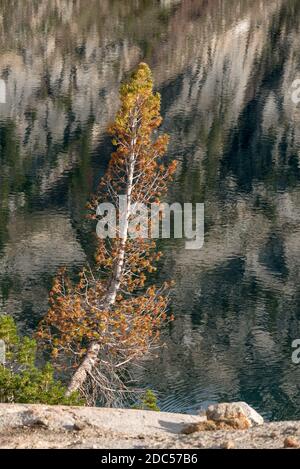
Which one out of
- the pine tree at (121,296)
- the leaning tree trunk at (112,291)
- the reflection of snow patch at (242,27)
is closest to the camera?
the pine tree at (121,296)

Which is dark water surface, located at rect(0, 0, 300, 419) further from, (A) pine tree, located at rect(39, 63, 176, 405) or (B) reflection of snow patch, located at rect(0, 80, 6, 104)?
(A) pine tree, located at rect(39, 63, 176, 405)

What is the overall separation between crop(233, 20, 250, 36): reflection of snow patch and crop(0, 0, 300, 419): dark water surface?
259mm

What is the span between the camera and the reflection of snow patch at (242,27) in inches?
4910

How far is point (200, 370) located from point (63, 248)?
778 inches

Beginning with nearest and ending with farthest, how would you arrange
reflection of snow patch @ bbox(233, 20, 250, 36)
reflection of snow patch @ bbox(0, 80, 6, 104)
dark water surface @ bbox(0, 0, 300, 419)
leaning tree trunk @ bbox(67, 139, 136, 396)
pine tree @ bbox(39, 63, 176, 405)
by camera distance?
pine tree @ bbox(39, 63, 176, 405), leaning tree trunk @ bbox(67, 139, 136, 396), dark water surface @ bbox(0, 0, 300, 419), reflection of snow patch @ bbox(0, 80, 6, 104), reflection of snow patch @ bbox(233, 20, 250, 36)

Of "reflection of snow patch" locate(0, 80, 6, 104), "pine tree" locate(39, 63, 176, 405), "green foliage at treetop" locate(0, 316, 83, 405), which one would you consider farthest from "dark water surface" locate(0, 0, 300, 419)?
"green foliage at treetop" locate(0, 316, 83, 405)

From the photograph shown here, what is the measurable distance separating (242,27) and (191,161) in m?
48.5

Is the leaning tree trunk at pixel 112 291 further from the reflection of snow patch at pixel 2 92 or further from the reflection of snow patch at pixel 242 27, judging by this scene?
the reflection of snow patch at pixel 242 27

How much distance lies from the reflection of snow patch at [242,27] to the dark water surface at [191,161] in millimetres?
259

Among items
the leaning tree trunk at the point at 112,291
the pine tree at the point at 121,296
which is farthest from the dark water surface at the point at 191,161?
the leaning tree trunk at the point at 112,291

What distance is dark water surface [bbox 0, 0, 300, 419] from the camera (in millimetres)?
46750

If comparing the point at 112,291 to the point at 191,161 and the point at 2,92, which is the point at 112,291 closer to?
the point at 191,161

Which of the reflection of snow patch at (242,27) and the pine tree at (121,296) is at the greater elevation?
the reflection of snow patch at (242,27)
